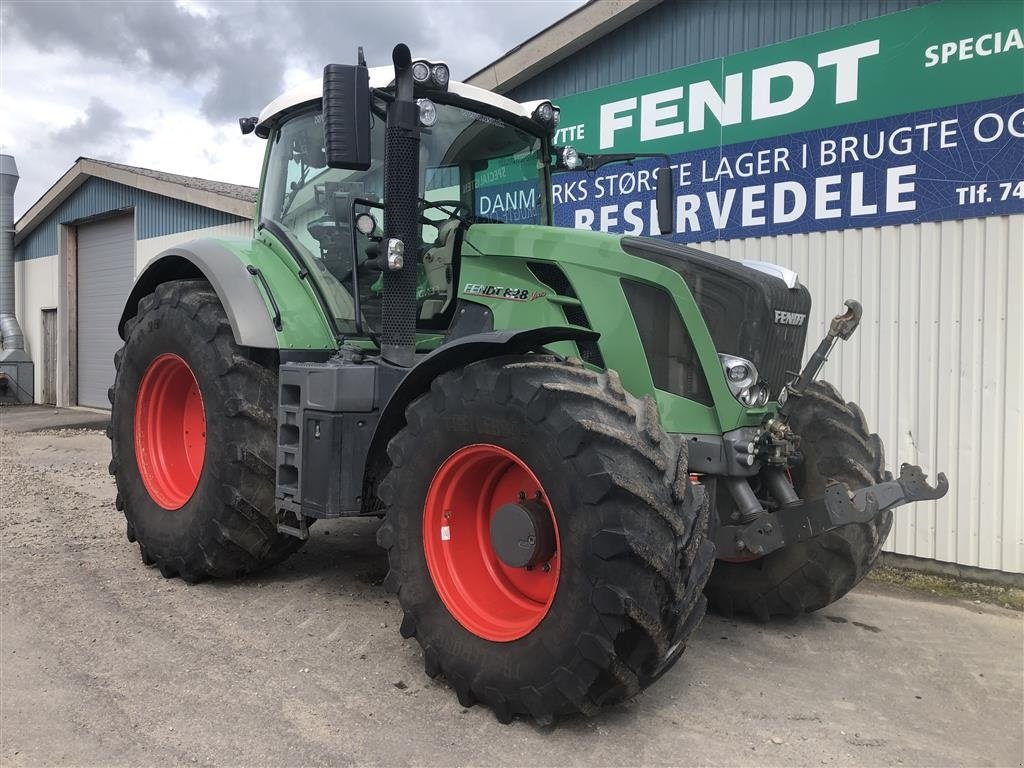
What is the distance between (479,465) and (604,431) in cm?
72

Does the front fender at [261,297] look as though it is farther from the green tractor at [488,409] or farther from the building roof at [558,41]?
the building roof at [558,41]

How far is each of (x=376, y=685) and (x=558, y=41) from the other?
5.78 metres

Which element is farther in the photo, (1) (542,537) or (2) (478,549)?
(2) (478,549)

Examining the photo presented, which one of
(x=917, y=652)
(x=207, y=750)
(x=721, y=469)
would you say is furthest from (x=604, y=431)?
(x=917, y=652)

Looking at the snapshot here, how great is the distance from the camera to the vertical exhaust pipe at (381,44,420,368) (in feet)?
11.8

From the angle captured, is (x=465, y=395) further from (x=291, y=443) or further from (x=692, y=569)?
(x=291, y=443)

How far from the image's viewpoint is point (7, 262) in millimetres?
18438

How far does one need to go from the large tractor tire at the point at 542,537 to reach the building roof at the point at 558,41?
183 inches

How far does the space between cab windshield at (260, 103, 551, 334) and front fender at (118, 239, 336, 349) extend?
123 mm

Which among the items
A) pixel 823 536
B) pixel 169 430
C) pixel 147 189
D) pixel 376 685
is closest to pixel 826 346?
pixel 823 536

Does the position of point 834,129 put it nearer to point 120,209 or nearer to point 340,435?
point 340,435

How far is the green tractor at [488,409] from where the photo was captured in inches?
109

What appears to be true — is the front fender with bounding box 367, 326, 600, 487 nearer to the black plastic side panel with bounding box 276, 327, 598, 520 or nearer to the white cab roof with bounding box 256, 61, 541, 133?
the black plastic side panel with bounding box 276, 327, 598, 520

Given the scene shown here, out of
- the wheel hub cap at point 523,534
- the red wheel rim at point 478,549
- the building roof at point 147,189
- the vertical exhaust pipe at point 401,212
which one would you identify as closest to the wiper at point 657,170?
the vertical exhaust pipe at point 401,212
